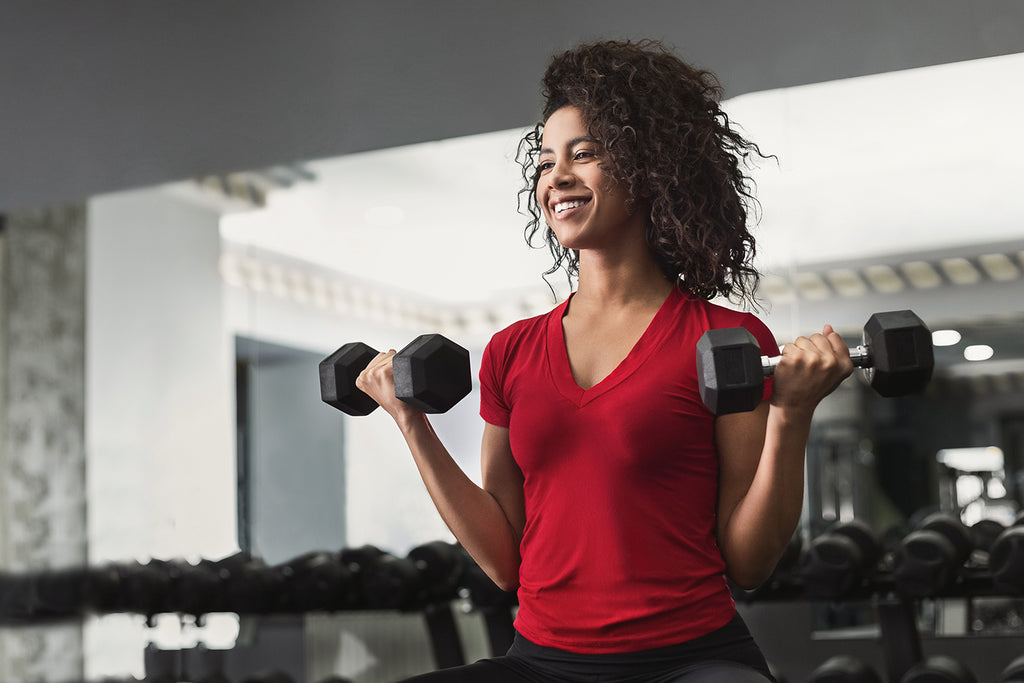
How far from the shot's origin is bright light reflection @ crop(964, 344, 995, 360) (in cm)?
287

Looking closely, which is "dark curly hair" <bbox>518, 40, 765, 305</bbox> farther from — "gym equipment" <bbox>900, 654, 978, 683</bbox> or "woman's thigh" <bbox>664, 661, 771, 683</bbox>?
"gym equipment" <bbox>900, 654, 978, 683</bbox>

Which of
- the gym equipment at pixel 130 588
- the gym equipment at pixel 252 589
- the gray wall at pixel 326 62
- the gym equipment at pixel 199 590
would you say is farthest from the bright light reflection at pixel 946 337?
the gym equipment at pixel 130 588

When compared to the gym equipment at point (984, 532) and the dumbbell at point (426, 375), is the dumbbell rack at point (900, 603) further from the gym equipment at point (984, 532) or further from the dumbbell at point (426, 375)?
the dumbbell at point (426, 375)

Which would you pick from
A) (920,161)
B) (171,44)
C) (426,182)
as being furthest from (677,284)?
(171,44)

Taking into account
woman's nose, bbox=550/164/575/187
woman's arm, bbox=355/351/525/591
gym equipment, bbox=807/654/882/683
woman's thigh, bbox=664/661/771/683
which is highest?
woman's nose, bbox=550/164/575/187

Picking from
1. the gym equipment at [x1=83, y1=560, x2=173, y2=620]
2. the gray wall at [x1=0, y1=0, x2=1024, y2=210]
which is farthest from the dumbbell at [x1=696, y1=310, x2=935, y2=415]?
the gym equipment at [x1=83, y1=560, x2=173, y2=620]

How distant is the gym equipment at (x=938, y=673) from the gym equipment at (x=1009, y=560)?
0.71ft

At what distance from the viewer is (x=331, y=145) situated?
351 cm

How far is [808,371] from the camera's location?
1217 mm

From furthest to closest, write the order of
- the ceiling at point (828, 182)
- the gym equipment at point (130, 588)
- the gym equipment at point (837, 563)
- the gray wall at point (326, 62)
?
the gym equipment at point (130, 588), the gray wall at point (326, 62), the ceiling at point (828, 182), the gym equipment at point (837, 563)

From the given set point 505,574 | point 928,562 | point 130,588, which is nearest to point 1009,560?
point 928,562

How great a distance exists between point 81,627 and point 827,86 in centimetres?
296

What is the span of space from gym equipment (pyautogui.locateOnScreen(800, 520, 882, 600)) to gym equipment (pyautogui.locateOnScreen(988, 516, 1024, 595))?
306mm

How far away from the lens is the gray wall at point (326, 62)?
2926 millimetres
